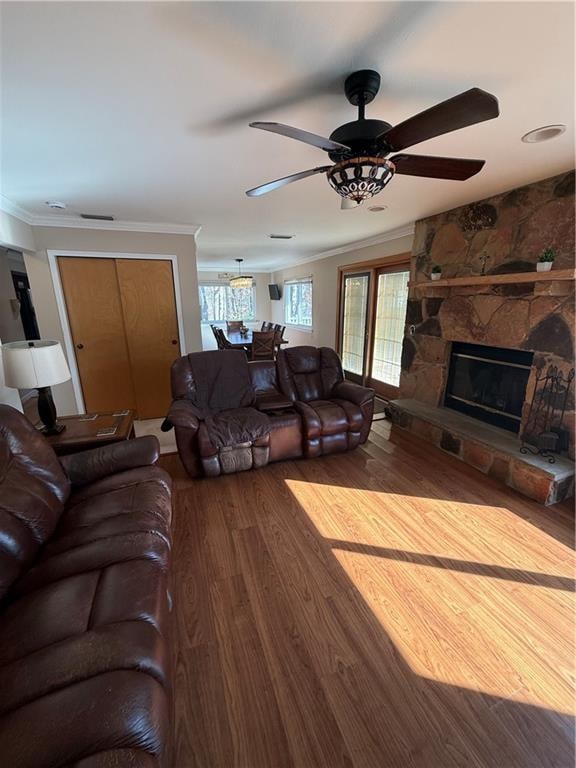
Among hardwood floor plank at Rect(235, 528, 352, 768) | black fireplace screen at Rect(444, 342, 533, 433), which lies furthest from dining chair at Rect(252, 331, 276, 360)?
hardwood floor plank at Rect(235, 528, 352, 768)

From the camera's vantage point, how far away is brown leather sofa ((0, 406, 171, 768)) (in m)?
0.74

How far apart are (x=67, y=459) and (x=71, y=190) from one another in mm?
2130

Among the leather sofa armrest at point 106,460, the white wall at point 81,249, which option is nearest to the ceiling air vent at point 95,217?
the white wall at point 81,249

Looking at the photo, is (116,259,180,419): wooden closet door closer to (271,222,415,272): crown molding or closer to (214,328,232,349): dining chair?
(214,328,232,349): dining chair

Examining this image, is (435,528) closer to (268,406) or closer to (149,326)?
(268,406)

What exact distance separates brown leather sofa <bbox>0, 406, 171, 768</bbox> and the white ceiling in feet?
4.96

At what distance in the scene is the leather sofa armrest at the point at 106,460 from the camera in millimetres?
1811

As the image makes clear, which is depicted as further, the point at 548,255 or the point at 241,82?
the point at 548,255

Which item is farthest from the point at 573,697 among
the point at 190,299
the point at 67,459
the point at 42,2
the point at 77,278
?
the point at 77,278

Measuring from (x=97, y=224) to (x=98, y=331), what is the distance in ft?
3.86

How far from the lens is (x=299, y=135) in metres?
1.18

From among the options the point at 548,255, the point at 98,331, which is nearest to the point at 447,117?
the point at 548,255

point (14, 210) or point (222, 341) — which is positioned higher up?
point (14, 210)

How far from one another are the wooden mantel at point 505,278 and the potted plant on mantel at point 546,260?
0.04m
